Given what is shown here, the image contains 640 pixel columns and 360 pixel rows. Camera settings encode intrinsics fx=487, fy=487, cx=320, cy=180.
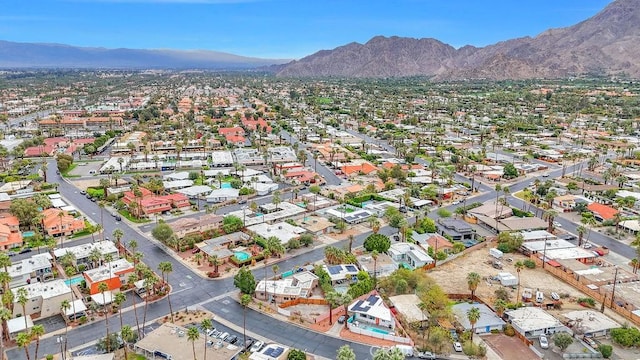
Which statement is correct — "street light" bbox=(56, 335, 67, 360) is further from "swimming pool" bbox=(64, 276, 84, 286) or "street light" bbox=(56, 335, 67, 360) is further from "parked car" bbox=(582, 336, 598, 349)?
"parked car" bbox=(582, 336, 598, 349)

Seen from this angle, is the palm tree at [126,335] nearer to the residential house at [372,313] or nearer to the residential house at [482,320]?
the residential house at [372,313]

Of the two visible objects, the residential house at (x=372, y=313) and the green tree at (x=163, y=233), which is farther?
the green tree at (x=163, y=233)

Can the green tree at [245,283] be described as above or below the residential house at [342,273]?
above

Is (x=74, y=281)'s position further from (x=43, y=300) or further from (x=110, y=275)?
(x=43, y=300)

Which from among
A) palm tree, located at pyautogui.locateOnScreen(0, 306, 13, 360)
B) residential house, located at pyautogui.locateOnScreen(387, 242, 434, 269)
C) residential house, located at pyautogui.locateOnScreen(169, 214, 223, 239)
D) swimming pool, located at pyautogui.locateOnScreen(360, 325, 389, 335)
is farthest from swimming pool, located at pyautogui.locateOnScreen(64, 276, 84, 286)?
residential house, located at pyautogui.locateOnScreen(387, 242, 434, 269)

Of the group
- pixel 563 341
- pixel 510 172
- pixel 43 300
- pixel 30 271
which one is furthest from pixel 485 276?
pixel 30 271

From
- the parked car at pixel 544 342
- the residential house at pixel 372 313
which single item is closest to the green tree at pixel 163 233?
the residential house at pixel 372 313
